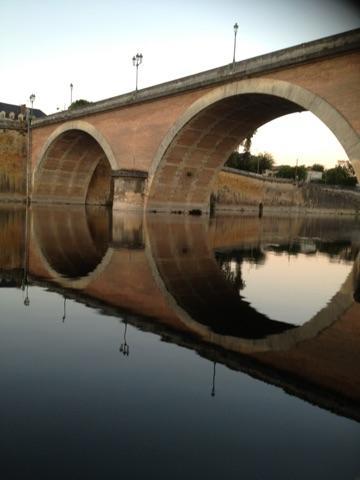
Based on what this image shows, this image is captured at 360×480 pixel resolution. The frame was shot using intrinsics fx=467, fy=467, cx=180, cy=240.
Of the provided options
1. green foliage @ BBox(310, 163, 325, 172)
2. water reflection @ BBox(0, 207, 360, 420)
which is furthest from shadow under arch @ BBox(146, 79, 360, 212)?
green foliage @ BBox(310, 163, 325, 172)

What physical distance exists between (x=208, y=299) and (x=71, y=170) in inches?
1367

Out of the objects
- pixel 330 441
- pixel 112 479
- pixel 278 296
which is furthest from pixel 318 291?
pixel 112 479

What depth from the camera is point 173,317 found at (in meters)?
4.99

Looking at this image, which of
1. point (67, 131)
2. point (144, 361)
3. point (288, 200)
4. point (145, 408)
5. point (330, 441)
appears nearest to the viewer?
point (330, 441)

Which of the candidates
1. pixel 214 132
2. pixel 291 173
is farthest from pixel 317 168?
pixel 214 132

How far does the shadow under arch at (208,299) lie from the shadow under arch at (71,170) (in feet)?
84.4

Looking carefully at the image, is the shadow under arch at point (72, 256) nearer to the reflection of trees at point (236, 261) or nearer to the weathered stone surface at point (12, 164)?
the reflection of trees at point (236, 261)

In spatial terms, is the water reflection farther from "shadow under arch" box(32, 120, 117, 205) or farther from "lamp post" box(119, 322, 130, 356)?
"shadow under arch" box(32, 120, 117, 205)

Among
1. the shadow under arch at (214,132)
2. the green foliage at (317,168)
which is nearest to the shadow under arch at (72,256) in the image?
the shadow under arch at (214,132)

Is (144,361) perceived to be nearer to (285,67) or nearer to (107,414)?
(107,414)

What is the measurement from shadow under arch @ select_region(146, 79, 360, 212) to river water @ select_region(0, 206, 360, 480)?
11.0 meters

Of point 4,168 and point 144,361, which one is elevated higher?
point 4,168

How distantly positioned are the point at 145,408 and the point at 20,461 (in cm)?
81

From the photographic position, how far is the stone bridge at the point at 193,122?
52.3 feet
